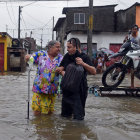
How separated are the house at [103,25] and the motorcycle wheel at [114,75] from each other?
20.5m

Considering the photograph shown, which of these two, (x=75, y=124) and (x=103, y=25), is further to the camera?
(x=103, y=25)

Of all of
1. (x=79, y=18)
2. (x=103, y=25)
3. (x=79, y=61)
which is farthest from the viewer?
(x=79, y=18)

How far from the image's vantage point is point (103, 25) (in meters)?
30.6

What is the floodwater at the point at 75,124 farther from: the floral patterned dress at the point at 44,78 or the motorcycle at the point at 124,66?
the motorcycle at the point at 124,66

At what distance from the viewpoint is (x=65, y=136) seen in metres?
4.51

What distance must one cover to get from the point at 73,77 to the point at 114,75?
167 inches

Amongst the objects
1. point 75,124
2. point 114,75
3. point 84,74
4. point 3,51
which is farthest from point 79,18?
point 75,124

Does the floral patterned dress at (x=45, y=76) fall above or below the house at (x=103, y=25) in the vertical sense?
below

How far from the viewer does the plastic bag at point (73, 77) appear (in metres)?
4.96

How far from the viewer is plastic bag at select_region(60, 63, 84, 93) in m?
4.96

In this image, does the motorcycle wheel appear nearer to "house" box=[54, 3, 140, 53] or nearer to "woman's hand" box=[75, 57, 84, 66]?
"woman's hand" box=[75, 57, 84, 66]

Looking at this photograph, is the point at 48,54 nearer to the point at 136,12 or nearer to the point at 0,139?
the point at 0,139

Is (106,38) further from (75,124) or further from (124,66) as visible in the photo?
(75,124)

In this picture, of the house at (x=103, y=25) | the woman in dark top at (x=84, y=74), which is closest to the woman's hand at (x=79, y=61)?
the woman in dark top at (x=84, y=74)
